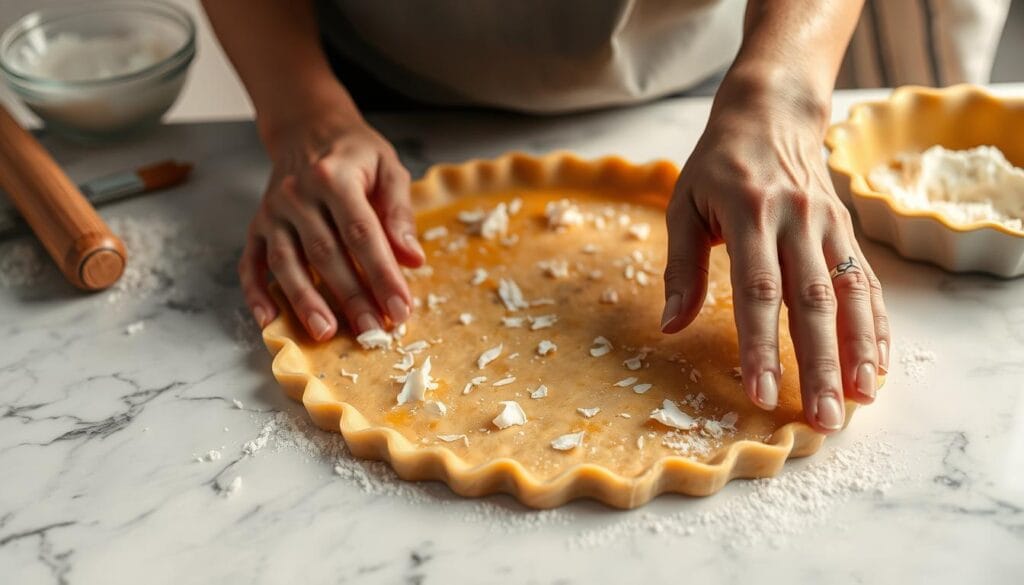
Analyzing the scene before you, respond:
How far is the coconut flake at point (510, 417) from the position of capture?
3.24 ft

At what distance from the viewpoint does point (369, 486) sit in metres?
0.96

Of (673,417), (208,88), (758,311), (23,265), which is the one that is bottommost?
(208,88)

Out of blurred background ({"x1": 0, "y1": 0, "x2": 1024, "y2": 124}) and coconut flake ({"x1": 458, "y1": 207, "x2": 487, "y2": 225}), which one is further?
blurred background ({"x1": 0, "y1": 0, "x2": 1024, "y2": 124})

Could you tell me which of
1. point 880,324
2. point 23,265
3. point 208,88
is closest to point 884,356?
point 880,324

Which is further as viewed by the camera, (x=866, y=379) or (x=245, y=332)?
(x=245, y=332)

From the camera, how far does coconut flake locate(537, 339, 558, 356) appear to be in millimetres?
1090

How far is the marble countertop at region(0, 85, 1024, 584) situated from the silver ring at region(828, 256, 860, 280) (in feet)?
0.45

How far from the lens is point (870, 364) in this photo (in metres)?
Result: 0.96

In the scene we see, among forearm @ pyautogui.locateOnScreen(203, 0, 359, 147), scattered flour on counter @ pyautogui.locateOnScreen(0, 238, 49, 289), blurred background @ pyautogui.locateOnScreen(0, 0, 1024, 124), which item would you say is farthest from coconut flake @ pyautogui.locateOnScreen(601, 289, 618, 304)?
blurred background @ pyautogui.locateOnScreen(0, 0, 1024, 124)

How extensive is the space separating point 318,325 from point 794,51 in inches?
25.7

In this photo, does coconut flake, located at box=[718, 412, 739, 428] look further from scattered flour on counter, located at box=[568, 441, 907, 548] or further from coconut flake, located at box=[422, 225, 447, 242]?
coconut flake, located at box=[422, 225, 447, 242]

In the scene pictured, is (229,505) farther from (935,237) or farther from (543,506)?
(935,237)

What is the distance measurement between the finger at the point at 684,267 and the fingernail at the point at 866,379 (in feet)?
0.59

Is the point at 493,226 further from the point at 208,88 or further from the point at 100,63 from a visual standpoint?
the point at 208,88
